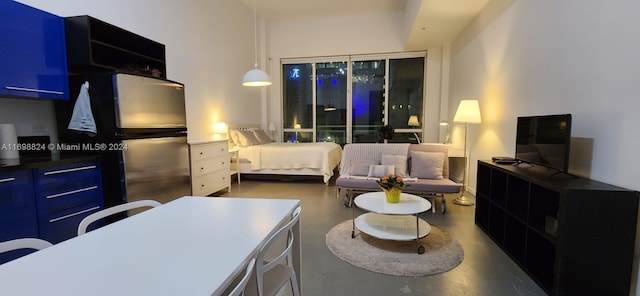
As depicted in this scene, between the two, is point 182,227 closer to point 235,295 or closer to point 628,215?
point 235,295

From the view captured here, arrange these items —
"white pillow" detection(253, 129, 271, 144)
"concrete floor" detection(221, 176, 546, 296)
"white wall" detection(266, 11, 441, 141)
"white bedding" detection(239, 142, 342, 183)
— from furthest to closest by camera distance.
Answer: "white wall" detection(266, 11, 441, 141) → "white pillow" detection(253, 129, 271, 144) → "white bedding" detection(239, 142, 342, 183) → "concrete floor" detection(221, 176, 546, 296)

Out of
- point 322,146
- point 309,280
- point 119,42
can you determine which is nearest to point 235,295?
point 309,280

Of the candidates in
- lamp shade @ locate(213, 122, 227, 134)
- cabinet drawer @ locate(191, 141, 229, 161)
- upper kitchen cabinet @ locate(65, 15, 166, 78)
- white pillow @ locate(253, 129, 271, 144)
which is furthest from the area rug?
white pillow @ locate(253, 129, 271, 144)

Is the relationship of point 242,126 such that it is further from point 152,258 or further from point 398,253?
point 152,258

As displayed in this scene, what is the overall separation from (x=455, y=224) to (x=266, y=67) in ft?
18.4

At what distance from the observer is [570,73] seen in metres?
2.27

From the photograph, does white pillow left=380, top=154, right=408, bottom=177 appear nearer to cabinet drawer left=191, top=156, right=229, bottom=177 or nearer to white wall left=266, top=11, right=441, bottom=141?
cabinet drawer left=191, top=156, right=229, bottom=177

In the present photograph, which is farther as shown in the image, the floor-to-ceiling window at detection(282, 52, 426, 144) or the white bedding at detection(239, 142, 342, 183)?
the floor-to-ceiling window at detection(282, 52, 426, 144)

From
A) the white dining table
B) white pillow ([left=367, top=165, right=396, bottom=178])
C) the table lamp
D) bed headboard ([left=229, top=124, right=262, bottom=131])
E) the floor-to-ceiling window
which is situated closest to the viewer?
the white dining table

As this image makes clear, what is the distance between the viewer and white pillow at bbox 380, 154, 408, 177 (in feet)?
12.7

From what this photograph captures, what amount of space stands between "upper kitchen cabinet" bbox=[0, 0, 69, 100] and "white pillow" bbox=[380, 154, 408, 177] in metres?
3.50

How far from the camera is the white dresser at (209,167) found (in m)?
3.67

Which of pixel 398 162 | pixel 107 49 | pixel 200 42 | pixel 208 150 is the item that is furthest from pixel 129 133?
pixel 398 162

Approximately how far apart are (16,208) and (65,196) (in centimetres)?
31
